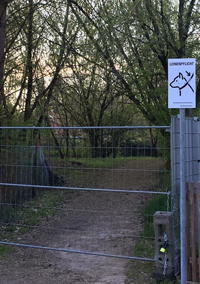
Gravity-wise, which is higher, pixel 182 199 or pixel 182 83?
pixel 182 83

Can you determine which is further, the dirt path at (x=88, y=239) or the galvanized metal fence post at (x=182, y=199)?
the dirt path at (x=88, y=239)

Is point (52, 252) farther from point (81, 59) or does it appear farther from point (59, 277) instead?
point (81, 59)

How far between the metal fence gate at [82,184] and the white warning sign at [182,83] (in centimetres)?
119

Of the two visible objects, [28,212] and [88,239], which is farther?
[28,212]

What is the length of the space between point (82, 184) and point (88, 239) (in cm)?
109

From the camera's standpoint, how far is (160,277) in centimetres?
529

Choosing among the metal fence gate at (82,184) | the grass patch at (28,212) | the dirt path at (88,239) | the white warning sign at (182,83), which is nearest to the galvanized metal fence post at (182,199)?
the white warning sign at (182,83)

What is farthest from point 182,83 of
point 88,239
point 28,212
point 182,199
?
point 28,212

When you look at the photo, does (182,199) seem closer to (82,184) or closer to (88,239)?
(88,239)

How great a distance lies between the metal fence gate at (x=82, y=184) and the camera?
6.55 meters

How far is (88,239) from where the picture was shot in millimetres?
7434

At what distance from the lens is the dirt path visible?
5.68 meters

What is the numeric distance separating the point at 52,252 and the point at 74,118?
37.4 feet

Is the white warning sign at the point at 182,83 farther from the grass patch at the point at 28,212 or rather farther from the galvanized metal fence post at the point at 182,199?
the grass patch at the point at 28,212
